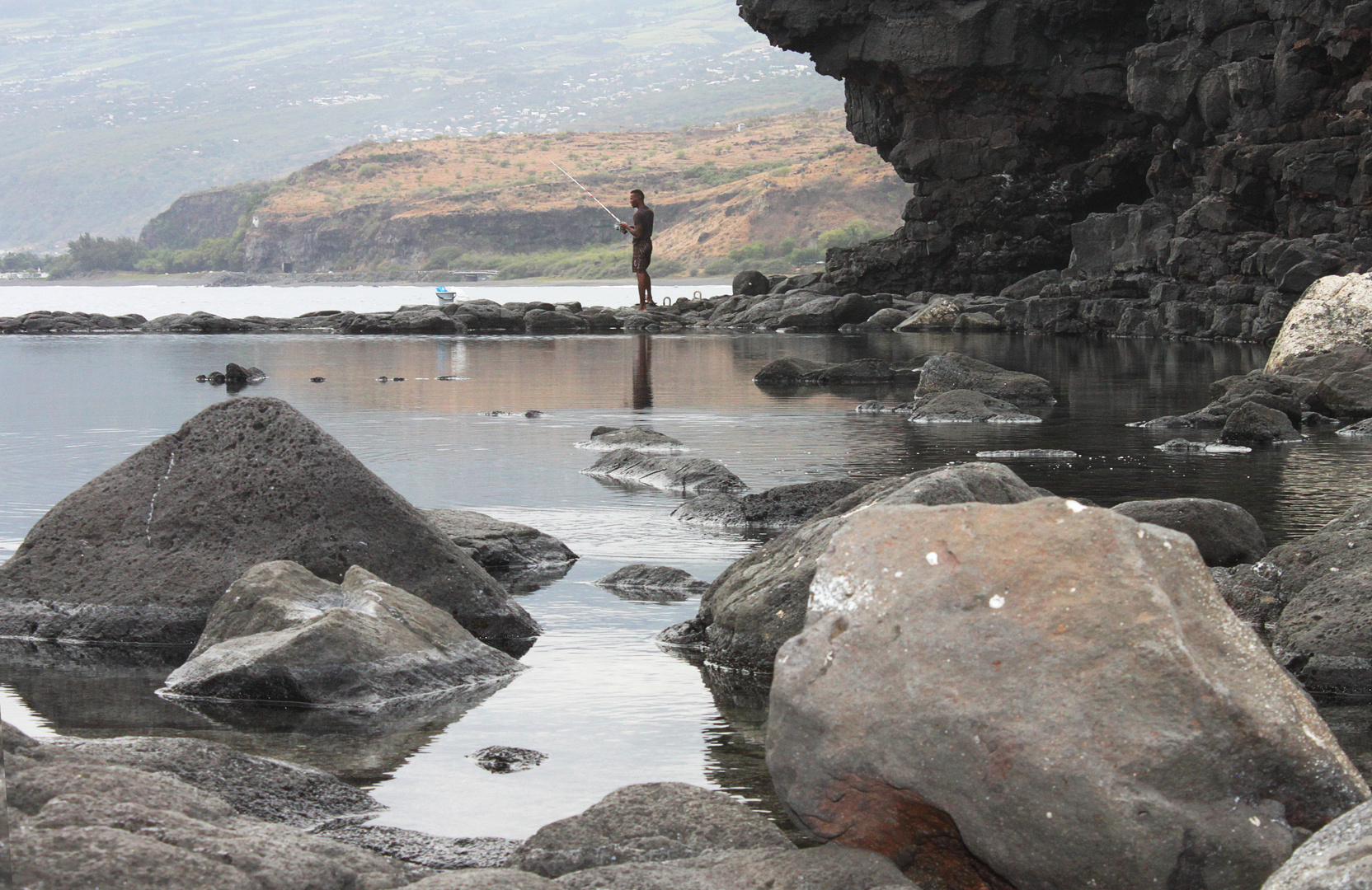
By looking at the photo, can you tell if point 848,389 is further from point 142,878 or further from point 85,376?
point 142,878

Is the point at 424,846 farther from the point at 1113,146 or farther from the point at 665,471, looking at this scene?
the point at 1113,146

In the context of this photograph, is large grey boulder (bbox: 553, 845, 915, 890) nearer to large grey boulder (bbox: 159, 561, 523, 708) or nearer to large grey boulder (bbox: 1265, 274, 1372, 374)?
large grey boulder (bbox: 159, 561, 523, 708)

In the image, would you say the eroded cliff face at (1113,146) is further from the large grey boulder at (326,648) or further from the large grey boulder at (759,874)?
the large grey boulder at (759,874)

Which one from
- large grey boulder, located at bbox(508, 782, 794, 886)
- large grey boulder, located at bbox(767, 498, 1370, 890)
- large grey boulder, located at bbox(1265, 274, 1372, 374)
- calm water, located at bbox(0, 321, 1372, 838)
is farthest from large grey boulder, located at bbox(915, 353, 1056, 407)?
large grey boulder, located at bbox(767, 498, 1370, 890)

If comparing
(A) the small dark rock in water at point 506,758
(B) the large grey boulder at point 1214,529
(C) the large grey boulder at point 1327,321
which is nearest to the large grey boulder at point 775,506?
(B) the large grey boulder at point 1214,529

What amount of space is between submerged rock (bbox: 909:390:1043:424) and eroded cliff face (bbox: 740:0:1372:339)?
14227 millimetres

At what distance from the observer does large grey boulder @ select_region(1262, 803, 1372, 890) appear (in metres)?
3.13

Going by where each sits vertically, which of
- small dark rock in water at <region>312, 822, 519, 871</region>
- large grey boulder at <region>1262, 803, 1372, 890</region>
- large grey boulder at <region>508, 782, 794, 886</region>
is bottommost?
small dark rock in water at <region>312, 822, 519, 871</region>

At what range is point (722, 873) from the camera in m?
3.83

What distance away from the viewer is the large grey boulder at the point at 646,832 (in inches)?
159

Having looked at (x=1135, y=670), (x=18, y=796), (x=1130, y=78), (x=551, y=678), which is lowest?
(x=551, y=678)

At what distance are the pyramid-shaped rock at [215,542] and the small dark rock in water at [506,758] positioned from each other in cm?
172

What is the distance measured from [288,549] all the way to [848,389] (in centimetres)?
1317

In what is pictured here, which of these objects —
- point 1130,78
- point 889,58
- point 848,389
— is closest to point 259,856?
point 848,389
